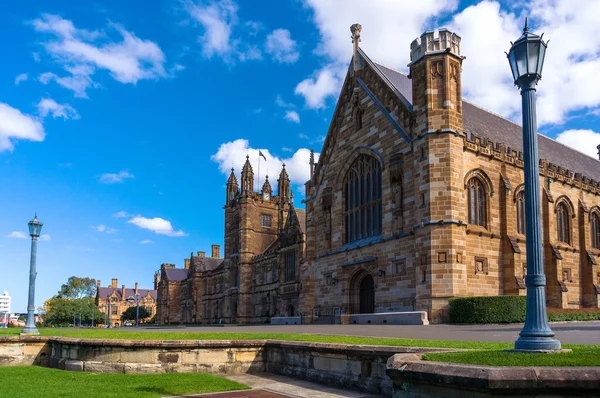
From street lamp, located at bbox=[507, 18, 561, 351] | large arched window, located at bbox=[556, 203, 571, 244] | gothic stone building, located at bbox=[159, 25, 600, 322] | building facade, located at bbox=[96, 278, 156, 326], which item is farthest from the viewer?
building facade, located at bbox=[96, 278, 156, 326]

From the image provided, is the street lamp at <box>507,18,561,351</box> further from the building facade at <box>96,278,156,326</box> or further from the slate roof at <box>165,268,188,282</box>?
the building facade at <box>96,278,156,326</box>

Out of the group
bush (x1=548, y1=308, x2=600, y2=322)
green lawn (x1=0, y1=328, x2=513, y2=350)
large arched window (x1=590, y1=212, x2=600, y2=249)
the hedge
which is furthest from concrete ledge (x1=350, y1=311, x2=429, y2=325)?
large arched window (x1=590, y1=212, x2=600, y2=249)

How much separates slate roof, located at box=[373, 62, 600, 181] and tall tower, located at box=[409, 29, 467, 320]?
339cm

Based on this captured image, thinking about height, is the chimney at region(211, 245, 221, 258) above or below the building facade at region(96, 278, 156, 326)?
above

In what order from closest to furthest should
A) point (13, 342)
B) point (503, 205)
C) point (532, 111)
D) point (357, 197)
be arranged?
1. point (532, 111)
2. point (13, 342)
3. point (503, 205)
4. point (357, 197)

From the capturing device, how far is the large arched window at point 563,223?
34.1 meters

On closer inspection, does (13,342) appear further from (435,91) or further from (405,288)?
(435,91)

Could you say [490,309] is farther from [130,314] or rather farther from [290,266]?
[130,314]

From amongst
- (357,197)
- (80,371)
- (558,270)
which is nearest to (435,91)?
(357,197)

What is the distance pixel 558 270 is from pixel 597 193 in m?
10.3

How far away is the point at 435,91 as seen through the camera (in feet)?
88.1

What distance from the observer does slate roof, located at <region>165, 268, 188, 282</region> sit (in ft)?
339

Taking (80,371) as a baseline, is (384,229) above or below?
above

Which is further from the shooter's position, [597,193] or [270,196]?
[270,196]
